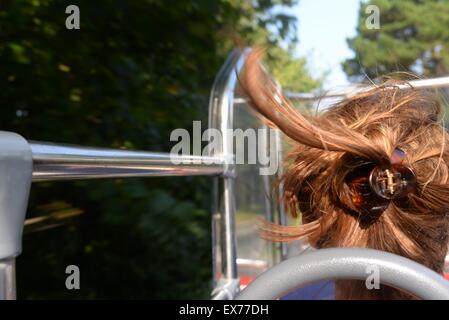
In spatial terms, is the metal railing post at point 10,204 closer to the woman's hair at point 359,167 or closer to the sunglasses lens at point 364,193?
the woman's hair at point 359,167

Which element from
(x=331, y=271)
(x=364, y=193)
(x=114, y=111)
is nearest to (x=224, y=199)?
(x=114, y=111)

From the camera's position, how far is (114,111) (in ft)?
7.20

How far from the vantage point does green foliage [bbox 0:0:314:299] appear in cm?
198

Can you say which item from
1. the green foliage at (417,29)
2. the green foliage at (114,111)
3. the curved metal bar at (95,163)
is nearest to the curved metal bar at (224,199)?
the green foliage at (114,111)

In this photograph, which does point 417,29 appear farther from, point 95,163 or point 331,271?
point 331,271

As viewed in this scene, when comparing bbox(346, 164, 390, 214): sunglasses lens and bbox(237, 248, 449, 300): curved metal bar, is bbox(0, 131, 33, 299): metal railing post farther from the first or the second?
bbox(346, 164, 390, 214): sunglasses lens

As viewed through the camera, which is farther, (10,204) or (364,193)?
(364,193)

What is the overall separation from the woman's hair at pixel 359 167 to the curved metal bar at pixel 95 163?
207 millimetres

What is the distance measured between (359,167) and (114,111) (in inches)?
58.3

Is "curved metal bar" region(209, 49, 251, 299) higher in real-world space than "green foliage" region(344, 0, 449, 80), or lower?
lower

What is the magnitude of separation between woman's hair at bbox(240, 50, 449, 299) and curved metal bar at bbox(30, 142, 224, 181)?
0.68ft

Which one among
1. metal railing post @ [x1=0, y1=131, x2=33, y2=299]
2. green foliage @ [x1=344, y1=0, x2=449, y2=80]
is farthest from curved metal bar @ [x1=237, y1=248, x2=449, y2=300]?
green foliage @ [x1=344, y1=0, x2=449, y2=80]
